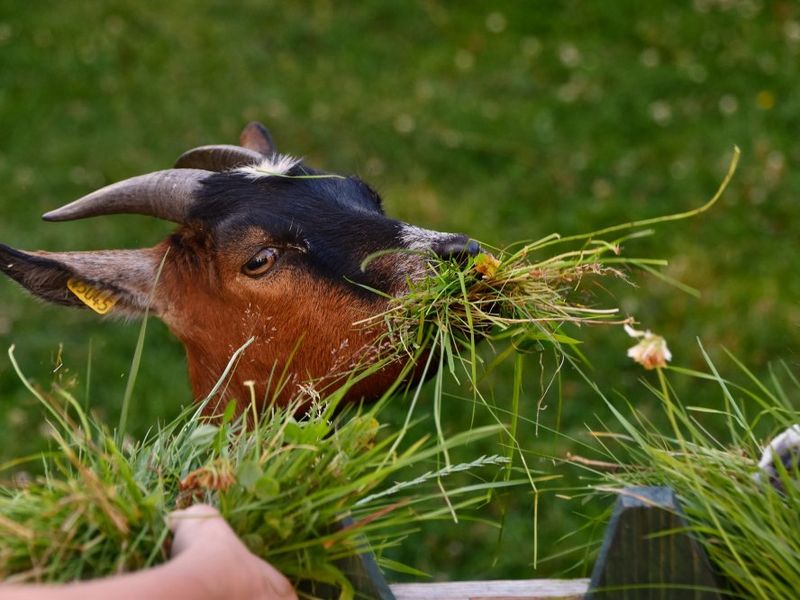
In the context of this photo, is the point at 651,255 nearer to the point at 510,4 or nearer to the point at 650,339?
the point at 510,4

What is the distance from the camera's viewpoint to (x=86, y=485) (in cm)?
182

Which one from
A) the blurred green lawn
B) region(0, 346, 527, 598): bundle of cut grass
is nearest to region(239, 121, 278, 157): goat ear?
the blurred green lawn

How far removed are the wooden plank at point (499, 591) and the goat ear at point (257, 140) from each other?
2.76m

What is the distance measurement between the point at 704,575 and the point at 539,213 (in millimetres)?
6295

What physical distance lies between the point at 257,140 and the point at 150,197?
92 centimetres

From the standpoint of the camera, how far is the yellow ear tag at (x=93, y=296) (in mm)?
3820

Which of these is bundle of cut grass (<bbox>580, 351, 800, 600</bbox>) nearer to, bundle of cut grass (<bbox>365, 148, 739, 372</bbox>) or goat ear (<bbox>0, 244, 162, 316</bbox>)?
bundle of cut grass (<bbox>365, 148, 739, 372</bbox>)

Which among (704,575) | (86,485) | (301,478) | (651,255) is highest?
(86,485)

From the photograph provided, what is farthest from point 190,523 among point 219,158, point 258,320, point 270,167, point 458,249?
point 219,158

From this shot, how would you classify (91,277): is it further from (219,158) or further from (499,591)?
(499,591)

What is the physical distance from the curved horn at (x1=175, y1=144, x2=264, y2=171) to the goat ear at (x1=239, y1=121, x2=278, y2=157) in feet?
1.10

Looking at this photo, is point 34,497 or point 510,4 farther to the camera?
point 510,4

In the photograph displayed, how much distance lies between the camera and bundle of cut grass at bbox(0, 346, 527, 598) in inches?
69.9

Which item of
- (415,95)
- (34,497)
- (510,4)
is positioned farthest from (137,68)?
(34,497)
